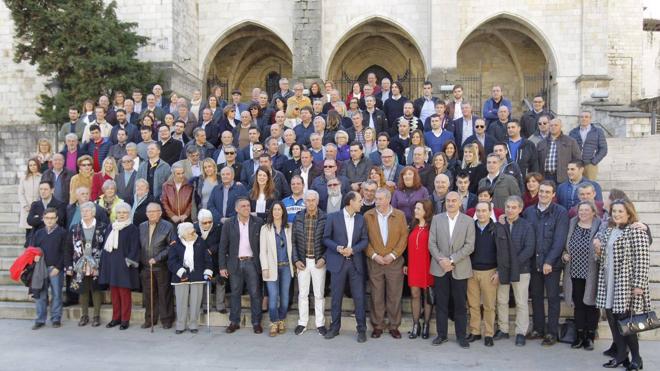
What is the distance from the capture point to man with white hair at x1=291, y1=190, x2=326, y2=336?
6.34 metres

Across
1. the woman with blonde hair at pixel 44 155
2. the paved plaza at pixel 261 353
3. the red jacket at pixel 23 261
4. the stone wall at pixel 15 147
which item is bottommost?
the paved plaza at pixel 261 353

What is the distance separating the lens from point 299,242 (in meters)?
6.39

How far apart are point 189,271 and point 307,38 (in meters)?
12.6

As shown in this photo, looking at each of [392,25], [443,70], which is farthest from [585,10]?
[392,25]

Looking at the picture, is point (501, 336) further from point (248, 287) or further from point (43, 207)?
point (43, 207)

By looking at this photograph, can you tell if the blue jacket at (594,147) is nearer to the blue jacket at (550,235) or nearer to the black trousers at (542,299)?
the blue jacket at (550,235)

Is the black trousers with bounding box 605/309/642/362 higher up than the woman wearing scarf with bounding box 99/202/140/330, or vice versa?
the woman wearing scarf with bounding box 99/202/140/330

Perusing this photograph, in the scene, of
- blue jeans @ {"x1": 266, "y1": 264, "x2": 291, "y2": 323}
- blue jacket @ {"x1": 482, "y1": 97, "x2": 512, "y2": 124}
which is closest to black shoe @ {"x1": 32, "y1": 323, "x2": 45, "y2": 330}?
blue jeans @ {"x1": 266, "y1": 264, "x2": 291, "y2": 323}

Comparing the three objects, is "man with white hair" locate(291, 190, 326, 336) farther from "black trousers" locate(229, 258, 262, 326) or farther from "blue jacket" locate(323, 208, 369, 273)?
"black trousers" locate(229, 258, 262, 326)

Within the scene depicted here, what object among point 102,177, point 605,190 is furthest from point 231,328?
point 605,190

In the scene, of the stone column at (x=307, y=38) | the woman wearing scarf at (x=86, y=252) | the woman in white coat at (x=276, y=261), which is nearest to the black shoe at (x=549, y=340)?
the woman in white coat at (x=276, y=261)

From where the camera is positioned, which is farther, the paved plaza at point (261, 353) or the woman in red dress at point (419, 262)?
the woman in red dress at point (419, 262)

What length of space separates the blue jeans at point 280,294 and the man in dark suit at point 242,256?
0.19m

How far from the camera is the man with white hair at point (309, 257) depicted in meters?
6.34
